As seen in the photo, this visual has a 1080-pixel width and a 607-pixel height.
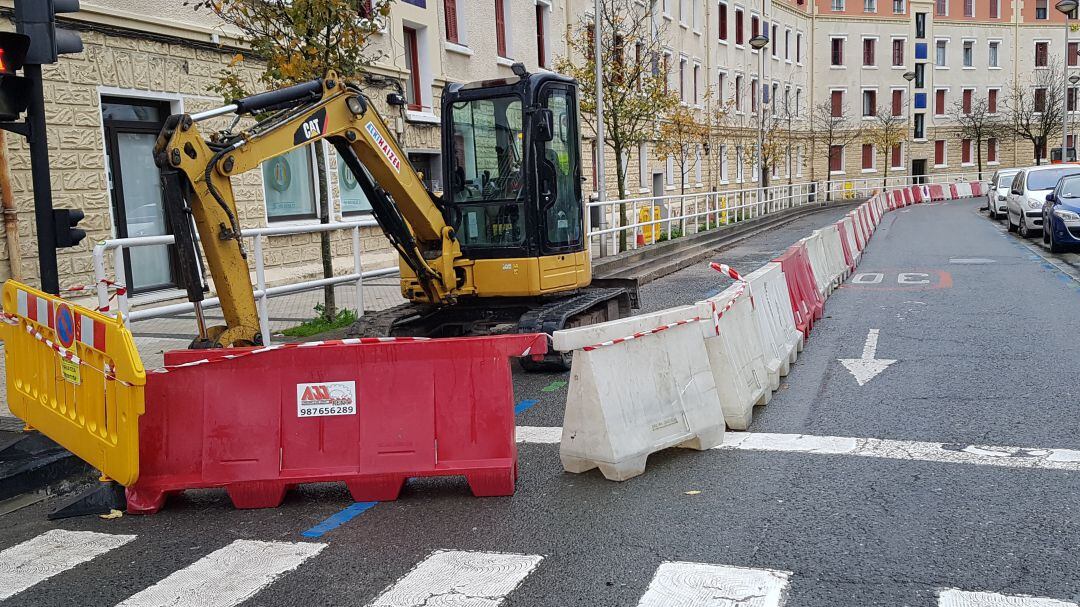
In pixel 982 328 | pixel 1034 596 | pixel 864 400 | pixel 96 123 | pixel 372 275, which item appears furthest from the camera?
pixel 96 123

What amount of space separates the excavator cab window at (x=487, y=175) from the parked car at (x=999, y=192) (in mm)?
25709

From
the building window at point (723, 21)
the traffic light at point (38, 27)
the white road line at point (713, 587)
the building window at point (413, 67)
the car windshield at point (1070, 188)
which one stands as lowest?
the white road line at point (713, 587)

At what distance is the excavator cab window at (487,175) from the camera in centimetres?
965

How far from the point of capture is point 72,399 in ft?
19.1

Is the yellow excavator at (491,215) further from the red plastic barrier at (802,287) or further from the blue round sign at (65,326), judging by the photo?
the blue round sign at (65,326)

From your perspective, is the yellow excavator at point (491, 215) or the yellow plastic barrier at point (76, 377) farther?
the yellow excavator at point (491, 215)

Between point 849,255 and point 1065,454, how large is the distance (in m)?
12.0

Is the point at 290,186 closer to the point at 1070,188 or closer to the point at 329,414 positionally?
the point at 329,414

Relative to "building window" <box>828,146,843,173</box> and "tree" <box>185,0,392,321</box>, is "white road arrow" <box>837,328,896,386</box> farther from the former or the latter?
"building window" <box>828,146,843,173</box>

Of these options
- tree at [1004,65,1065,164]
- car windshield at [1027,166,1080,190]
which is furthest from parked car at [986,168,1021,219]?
tree at [1004,65,1065,164]

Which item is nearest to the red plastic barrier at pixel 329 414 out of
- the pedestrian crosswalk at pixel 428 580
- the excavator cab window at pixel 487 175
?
the pedestrian crosswalk at pixel 428 580

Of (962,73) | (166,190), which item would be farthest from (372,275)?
(962,73)

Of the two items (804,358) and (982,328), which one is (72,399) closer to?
(804,358)

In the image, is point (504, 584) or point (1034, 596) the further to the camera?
point (504, 584)
